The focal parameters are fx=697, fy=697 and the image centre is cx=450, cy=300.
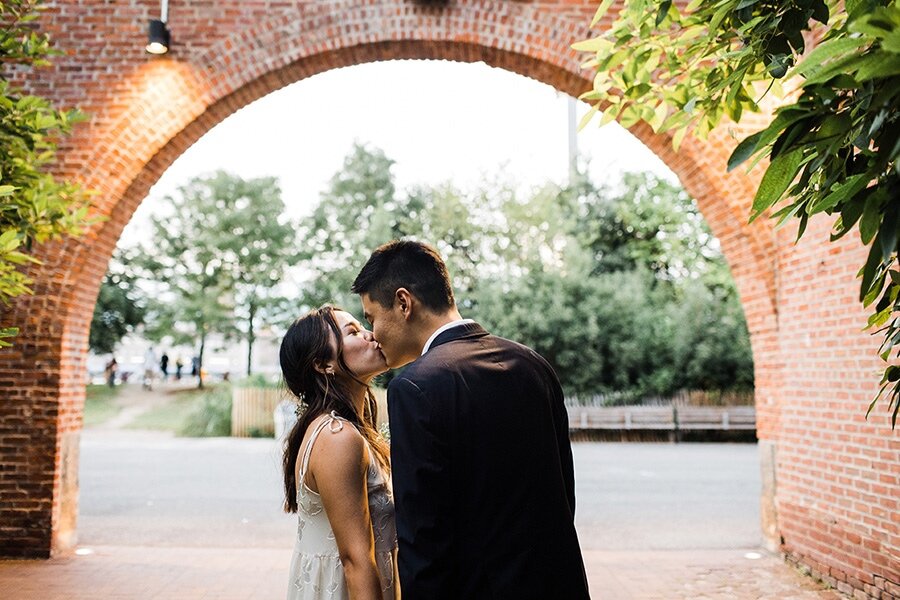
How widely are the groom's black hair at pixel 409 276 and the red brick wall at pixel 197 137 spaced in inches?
183

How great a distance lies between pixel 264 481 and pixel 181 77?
7.19m

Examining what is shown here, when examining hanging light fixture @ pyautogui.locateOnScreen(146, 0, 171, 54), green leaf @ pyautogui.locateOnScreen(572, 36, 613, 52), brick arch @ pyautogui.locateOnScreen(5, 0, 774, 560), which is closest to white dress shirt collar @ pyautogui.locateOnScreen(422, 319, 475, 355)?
green leaf @ pyautogui.locateOnScreen(572, 36, 613, 52)

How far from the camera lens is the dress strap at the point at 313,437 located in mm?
2434

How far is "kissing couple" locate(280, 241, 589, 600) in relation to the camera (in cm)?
191

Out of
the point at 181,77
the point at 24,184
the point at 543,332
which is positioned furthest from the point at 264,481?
the point at 543,332

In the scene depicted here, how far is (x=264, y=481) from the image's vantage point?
1156cm

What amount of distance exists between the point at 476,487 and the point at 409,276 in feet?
2.31

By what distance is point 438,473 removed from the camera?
6.26 feet

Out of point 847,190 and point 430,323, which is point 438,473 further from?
point 847,190

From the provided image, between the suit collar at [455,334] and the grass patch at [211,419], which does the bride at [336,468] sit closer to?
the suit collar at [455,334]

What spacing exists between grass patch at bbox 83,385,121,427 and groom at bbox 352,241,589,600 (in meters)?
23.8

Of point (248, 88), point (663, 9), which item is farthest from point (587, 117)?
point (248, 88)

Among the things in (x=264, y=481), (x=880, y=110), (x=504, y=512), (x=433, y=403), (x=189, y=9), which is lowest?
(x=264, y=481)

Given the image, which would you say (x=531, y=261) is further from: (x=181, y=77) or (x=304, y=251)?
(x=181, y=77)
